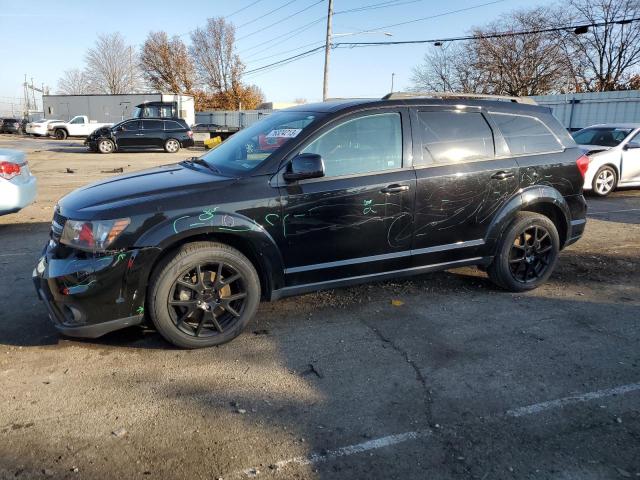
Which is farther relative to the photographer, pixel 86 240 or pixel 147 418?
pixel 86 240

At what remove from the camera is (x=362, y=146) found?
13.2 ft

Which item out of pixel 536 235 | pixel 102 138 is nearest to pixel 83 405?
pixel 536 235

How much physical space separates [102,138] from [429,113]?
891 inches

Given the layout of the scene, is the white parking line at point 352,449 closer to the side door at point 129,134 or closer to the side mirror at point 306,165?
the side mirror at point 306,165

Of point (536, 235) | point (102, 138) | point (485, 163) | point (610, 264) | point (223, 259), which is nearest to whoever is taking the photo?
point (223, 259)

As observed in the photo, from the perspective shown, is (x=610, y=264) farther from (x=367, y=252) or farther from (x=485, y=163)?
(x=367, y=252)

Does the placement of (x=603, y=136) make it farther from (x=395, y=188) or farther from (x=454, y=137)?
(x=395, y=188)

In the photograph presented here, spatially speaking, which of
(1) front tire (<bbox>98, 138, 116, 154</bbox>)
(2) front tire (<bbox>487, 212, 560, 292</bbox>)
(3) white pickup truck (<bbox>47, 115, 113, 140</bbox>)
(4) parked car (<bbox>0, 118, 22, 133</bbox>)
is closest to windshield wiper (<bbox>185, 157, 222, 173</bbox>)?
(2) front tire (<bbox>487, 212, 560, 292</bbox>)

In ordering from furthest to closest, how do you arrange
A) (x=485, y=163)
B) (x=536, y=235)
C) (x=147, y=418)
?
(x=536, y=235), (x=485, y=163), (x=147, y=418)

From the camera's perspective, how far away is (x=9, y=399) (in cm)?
300

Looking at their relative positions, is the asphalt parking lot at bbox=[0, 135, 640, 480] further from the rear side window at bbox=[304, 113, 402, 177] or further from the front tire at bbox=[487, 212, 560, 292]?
the rear side window at bbox=[304, 113, 402, 177]

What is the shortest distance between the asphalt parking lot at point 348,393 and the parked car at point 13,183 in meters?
2.52

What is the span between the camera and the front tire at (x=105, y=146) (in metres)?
23.6

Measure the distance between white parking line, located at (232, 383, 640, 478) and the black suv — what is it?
1.40 m
